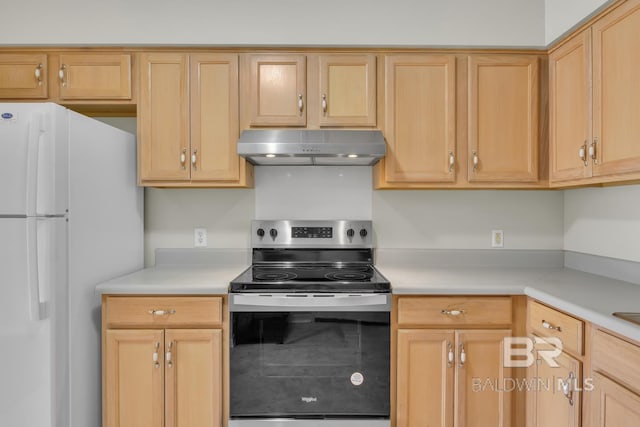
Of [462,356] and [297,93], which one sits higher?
[297,93]

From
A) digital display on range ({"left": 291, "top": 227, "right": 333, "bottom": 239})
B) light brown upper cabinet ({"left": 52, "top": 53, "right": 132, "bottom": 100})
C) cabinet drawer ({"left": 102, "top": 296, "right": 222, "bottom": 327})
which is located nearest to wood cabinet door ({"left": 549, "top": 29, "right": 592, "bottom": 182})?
digital display on range ({"left": 291, "top": 227, "right": 333, "bottom": 239})

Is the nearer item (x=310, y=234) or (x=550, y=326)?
(x=550, y=326)

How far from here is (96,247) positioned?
1883mm

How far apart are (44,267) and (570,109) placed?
8.25 feet

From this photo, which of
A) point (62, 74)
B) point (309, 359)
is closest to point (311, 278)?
point (309, 359)

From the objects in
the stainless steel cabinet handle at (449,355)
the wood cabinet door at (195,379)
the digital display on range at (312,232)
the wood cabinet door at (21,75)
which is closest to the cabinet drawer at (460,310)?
the stainless steel cabinet handle at (449,355)

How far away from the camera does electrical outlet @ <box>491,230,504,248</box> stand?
2.45 metres

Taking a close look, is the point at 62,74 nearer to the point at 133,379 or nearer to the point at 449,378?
the point at 133,379

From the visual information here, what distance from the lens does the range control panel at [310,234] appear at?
240 cm

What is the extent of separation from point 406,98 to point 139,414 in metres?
2.08

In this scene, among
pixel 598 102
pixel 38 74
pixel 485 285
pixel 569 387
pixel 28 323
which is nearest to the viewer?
pixel 569 387

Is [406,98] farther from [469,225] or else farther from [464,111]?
[469,225]

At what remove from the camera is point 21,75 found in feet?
6.88

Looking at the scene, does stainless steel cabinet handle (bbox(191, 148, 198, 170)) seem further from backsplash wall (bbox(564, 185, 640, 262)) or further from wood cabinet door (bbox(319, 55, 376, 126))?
backsplash wall (bbox(564, 185, 640, 262))
